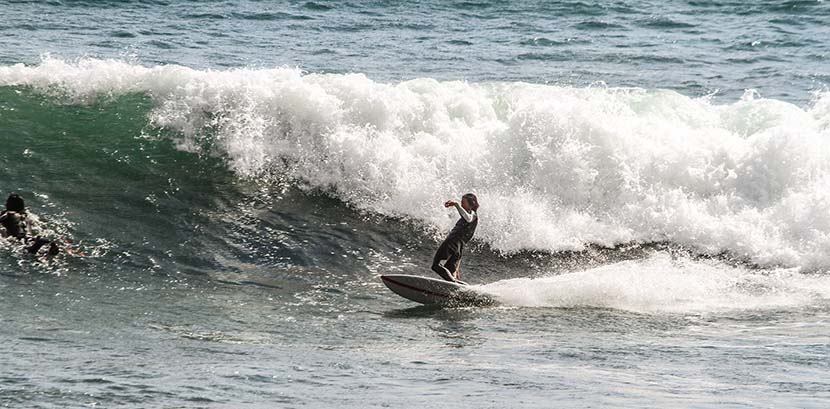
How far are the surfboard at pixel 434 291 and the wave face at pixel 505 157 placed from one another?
3022 millimetres

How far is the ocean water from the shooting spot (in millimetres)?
8836

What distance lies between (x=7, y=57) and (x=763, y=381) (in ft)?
49.3

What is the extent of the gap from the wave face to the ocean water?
37mm

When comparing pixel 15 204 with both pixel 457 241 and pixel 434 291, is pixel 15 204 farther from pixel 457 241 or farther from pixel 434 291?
pixel 457 241

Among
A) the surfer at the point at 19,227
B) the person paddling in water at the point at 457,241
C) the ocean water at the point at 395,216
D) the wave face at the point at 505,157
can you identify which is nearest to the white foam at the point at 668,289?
the ocean water at the point at 395,216

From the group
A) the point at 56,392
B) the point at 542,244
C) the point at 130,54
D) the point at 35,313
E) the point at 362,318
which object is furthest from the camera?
the point at 130,54

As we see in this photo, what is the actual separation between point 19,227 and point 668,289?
7669mm

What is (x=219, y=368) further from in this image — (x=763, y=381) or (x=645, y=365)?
(x=763, y=381)

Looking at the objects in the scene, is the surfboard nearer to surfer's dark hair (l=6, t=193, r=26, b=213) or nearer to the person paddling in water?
the person paddling in water

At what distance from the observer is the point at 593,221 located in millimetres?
16094

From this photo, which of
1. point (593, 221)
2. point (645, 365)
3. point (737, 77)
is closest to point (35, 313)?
point (645, 365)

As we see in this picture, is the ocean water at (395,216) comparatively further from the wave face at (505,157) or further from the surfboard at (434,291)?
the surfboard at (434,291)

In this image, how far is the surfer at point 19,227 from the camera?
12406 millimetres

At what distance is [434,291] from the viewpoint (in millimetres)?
12242
